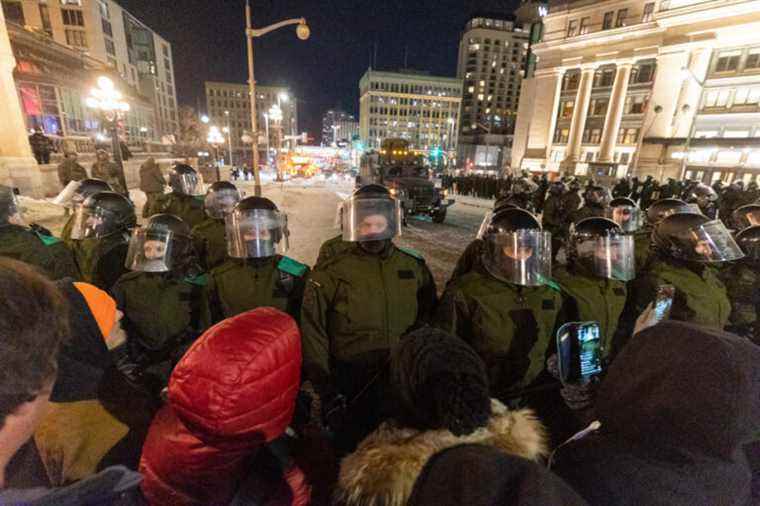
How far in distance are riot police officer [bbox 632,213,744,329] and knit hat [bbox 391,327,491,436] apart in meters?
2.86

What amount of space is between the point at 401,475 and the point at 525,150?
50.5m

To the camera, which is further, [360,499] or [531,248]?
[531,248]

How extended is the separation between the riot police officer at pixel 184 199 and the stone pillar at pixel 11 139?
903 cm

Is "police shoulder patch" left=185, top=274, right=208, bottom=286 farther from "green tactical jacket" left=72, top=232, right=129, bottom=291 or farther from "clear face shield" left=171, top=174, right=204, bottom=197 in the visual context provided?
"clear face shield" left=171, top=174, right=204, bottom=197

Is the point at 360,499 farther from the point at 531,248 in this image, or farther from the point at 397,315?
the point at 531,248

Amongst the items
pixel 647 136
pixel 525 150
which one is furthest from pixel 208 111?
pixel 647 136

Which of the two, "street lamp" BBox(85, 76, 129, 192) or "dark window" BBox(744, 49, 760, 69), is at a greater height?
"dark window" BBox(744, 49, 760, 69)

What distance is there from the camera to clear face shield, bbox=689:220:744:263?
304 centimetres

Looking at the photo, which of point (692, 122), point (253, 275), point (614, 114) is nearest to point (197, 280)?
point (253, 275)

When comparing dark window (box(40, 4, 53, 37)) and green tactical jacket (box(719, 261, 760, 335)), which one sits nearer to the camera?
green tactical jacket (box(719, 261, 760, 335))

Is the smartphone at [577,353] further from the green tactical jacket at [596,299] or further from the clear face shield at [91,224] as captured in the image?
the clear face shield at [91,224]

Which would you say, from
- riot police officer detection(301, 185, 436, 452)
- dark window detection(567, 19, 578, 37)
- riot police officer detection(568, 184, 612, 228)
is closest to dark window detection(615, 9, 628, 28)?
dark window detection(567, 19, 578, 37)

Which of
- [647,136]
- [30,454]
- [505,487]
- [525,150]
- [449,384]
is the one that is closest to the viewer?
[505,487]

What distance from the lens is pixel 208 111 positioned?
106438 millimetres
